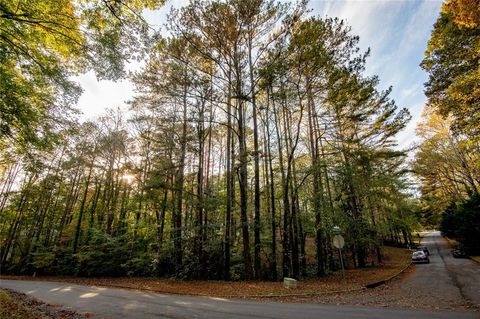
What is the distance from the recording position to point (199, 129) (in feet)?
52.7

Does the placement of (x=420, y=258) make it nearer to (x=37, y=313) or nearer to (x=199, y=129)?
(x=199, y=129)

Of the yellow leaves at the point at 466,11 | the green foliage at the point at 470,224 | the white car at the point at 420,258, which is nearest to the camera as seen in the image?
the yellow leaves at the point at 466,11

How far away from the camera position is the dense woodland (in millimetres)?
7621

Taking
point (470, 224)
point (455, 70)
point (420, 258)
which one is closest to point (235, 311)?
point (455, 70)

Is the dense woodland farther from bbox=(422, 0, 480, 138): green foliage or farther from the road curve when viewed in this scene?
the road curve

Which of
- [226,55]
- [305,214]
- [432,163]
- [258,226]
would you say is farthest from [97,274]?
[432,163]

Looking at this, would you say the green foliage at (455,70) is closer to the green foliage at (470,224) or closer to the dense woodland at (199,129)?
the dense woodland at (199,129)

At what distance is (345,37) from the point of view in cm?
1184

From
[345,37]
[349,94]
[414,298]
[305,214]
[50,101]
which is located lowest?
[414,298]

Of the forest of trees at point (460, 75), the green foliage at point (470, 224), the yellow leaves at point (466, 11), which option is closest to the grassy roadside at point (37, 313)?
the yellow leaves at point (466, 11)

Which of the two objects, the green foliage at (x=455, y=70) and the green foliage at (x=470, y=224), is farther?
the green foliage at (x=470, y=224)

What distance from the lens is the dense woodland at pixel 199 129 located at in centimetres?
762

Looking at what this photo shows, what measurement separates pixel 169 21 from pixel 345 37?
334 inches

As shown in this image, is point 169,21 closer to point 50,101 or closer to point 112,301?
point 50,101
